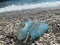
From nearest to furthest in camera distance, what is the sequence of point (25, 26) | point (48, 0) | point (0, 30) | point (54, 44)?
point (54, 44) < point (25, 26) < point (0, 30) < point (48, 0)

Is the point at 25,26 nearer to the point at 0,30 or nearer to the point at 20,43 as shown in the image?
the point at 20,43

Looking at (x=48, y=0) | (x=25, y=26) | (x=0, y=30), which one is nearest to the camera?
(x=25, y=26)

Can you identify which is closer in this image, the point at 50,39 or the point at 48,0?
the point at 50,39

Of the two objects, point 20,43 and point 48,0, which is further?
point 48,0

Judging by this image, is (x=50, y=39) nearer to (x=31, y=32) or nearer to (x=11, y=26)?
(x=31, y=32)

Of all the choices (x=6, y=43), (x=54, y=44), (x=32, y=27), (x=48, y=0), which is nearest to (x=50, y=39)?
(x=54, y=44)

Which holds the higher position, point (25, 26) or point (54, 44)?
point (25, 26)

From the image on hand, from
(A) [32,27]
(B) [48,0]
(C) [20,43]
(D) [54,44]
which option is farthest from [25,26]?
(B) [48,0]

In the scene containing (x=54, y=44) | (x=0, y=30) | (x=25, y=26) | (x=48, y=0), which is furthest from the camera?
(x=48, y=0)
